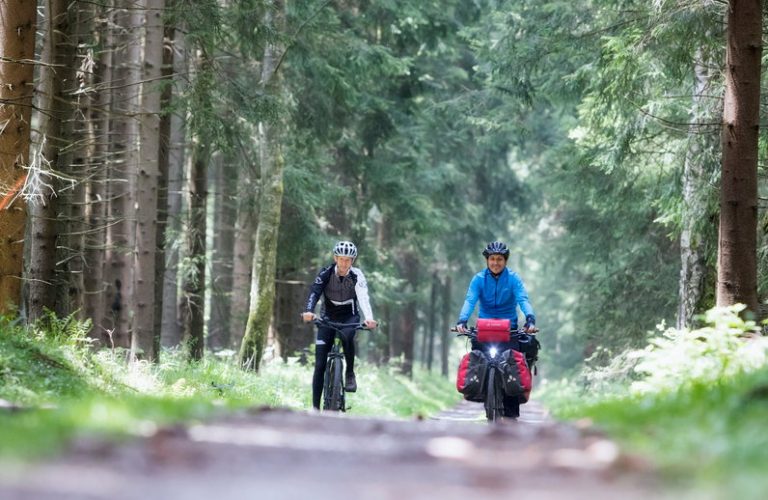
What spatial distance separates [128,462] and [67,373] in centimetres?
694

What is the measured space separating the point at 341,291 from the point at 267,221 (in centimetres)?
778

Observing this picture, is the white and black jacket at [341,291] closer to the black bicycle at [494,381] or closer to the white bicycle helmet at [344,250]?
the white bicycle helmet at [344,250]

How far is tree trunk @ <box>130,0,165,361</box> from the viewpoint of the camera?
15.5 meters

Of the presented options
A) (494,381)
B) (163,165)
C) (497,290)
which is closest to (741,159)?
(497,290)

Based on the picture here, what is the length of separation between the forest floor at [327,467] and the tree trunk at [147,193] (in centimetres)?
938

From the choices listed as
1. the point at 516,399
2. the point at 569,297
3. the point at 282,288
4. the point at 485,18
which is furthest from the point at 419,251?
the point at 516,399

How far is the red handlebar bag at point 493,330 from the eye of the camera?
12.4 metres

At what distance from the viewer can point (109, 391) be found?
11.6 meters

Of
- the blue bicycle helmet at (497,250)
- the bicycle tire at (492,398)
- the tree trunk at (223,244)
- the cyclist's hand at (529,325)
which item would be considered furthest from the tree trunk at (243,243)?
A: the bicycle tire at (492,398)

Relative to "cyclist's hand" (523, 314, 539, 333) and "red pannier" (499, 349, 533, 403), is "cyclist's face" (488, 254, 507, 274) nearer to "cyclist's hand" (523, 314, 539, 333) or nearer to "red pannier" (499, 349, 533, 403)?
"cyclist's hand" (523, 314, 539, 333)

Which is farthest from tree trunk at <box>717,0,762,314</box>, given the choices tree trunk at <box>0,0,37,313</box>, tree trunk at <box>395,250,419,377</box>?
tree trunk at <box>395,250,419,377</box>

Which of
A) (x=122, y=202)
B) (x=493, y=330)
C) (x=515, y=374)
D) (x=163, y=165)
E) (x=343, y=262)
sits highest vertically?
(x=163, y=165)

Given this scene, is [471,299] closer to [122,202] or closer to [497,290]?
[497,290]

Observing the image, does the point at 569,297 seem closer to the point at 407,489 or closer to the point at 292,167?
the point at 292,167
